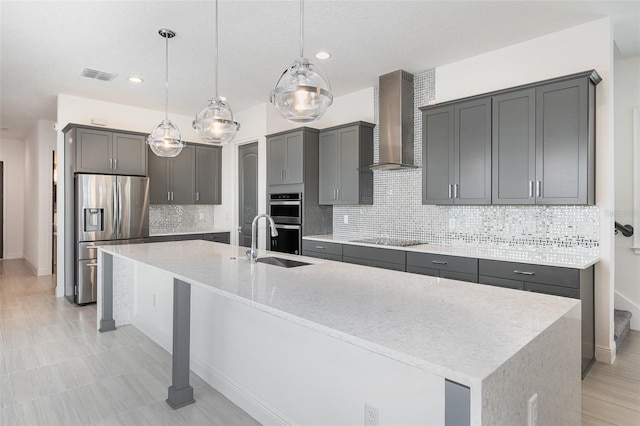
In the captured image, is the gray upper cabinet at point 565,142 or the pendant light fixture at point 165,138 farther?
the pendant light fixture at point 165,138

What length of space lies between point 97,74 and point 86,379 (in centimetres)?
332

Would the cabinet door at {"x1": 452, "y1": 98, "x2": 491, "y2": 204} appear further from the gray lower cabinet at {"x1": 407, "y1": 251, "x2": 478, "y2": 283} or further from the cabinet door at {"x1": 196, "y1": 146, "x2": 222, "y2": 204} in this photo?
the cabinet door at {"x1": 196, "y1": 146, "x2": 222, "y2": 204}

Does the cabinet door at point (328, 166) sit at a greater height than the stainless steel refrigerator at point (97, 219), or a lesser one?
greater

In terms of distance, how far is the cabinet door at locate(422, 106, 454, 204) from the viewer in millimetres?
3752

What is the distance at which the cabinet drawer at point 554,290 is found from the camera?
105 inches

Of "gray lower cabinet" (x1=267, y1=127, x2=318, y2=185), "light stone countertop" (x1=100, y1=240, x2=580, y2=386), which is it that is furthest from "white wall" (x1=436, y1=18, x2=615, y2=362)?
"gray lower cabinet" (x1=267, y1=127, x2=318, y2=185)

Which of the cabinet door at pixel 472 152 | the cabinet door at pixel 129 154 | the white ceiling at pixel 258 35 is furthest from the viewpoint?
the cabinet door at pixel 129 154

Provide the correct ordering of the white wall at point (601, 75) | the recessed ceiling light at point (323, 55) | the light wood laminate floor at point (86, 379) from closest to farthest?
the light wood laminate floor at point (86, 379)
the white wall at point (601, 75)
the recessed ceiling light at point (323, 55)

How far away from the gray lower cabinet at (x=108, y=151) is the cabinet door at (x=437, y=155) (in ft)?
12.7

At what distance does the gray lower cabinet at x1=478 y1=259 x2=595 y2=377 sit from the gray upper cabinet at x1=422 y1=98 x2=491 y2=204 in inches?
29.1

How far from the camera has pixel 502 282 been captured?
299 cm

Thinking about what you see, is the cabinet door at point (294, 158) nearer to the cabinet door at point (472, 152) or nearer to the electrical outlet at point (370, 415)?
the cabinet door at point (472, 152)

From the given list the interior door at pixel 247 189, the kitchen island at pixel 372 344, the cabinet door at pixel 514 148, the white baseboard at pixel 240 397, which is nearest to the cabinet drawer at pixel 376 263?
the cabinet door at pixel 514 148

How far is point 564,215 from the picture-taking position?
3.28 m
